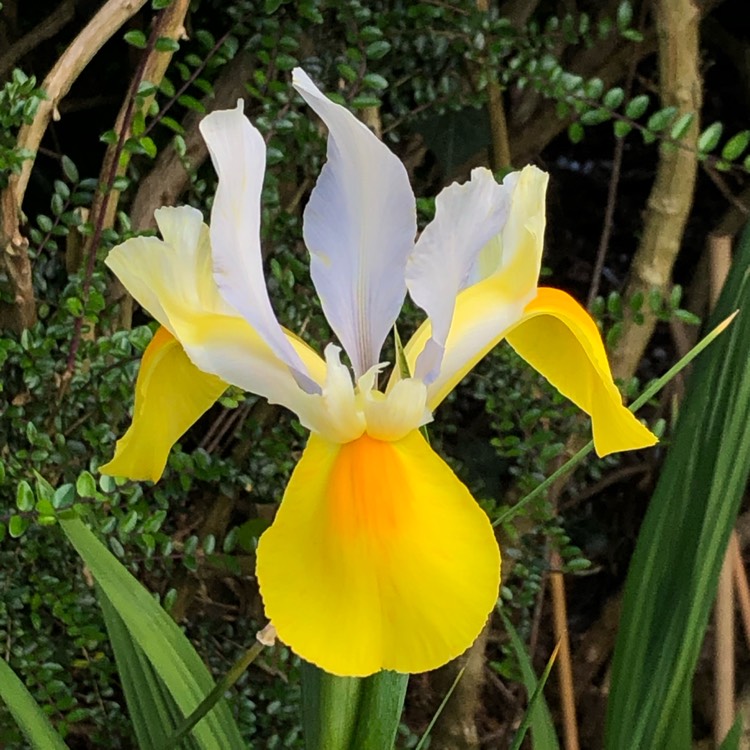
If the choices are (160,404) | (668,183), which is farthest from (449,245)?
(668,183)

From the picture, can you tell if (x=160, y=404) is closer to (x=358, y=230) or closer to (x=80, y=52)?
(x=358, y=230)

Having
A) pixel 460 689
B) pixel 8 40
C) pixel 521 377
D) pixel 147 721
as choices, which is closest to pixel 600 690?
pixel 460 689

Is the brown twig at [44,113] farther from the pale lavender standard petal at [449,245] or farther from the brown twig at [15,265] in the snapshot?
the pale lavender standard petal at [449,245]

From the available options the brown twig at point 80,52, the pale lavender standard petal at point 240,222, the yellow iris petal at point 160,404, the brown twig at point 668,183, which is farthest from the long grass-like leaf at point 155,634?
the brown twig at point 668,183

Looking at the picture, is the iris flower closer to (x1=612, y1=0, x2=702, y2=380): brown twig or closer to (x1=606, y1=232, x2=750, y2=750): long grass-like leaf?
(x1=606, y1=232, x2=750, y2=750): long grass-like leaf

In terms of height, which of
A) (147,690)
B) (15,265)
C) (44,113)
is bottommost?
(147,690)

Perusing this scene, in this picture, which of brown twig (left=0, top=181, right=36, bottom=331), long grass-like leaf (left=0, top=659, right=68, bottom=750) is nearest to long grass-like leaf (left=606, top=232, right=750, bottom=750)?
long grass-like leaf (left=0, top=659, right=68, bottom=750)

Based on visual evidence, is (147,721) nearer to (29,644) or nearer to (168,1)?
(29,644)
